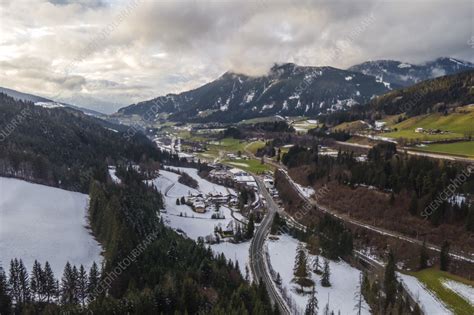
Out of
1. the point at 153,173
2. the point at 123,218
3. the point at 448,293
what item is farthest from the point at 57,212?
the point at 448,293

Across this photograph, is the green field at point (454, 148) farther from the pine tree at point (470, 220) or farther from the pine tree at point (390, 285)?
the pine tree at point (390, 285)

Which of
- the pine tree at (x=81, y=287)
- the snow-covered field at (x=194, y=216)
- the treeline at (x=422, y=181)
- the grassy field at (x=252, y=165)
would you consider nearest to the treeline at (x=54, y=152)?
Result: the snow-covered field at (x=194, y=216)

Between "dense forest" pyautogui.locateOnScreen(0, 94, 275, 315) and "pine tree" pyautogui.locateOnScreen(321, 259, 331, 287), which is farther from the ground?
"dense forest" pyautogui.locateOnScreen(0, 94, 275, 315)

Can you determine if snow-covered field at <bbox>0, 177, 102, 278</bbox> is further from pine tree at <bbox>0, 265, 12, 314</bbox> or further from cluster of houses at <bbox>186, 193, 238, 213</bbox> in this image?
cluster of houses at <bbox>186, 193, 238, 213</bbox>

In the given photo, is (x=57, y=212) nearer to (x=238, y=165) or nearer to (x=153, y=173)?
(x=153, y=173)

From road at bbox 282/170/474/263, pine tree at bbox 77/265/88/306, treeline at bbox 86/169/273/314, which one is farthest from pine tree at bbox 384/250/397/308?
pine tree at bbox 77/265/88/306

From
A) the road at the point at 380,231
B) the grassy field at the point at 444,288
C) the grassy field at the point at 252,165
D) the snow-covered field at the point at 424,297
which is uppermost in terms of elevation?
the grassy field at the point at 252,165

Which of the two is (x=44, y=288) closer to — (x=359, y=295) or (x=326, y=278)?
(x=326, y=278)
